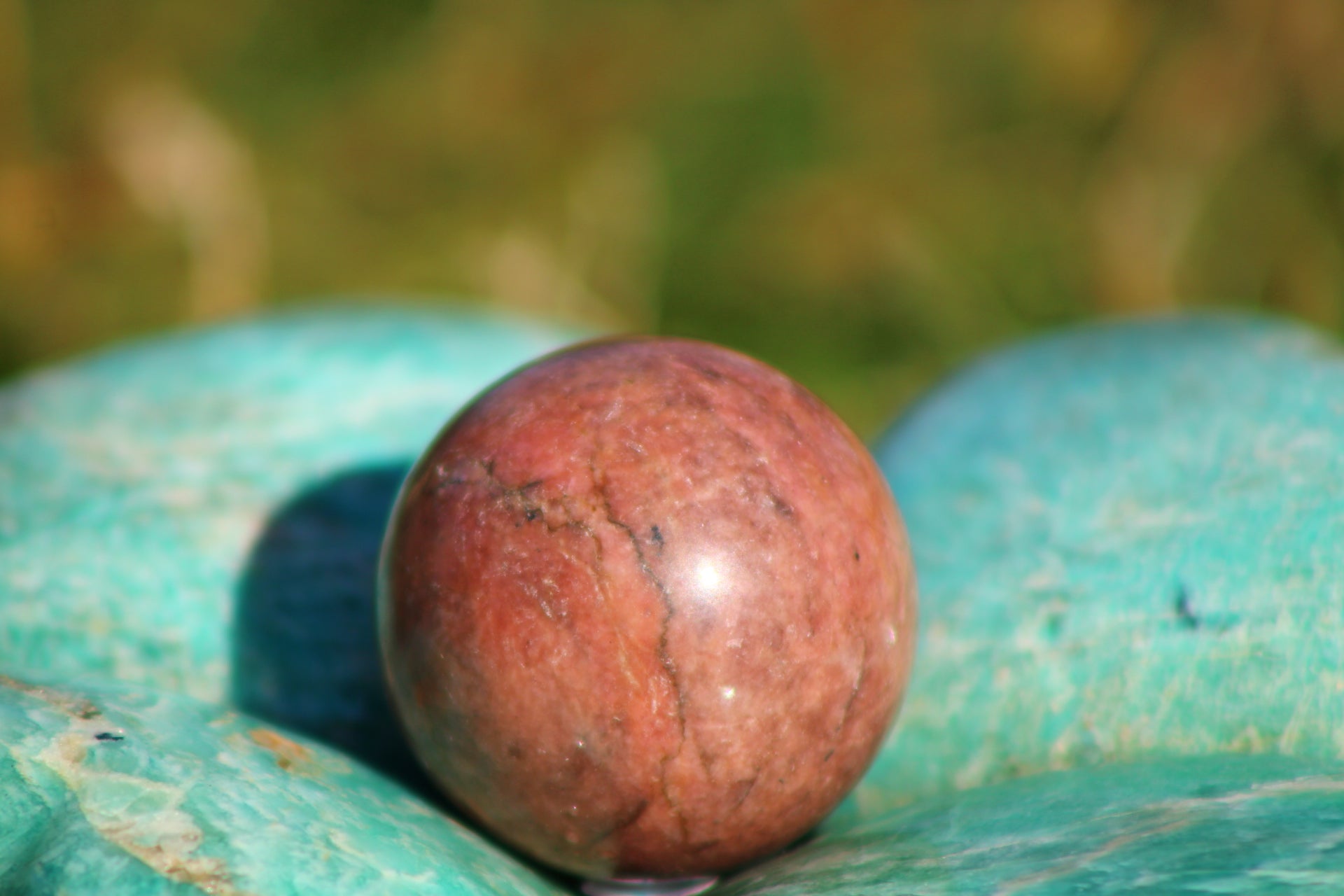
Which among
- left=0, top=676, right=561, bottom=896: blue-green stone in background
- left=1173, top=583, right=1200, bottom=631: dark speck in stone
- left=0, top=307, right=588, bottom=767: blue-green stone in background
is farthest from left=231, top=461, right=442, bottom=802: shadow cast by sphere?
left=1173, top=583, right=1200, bottom=631: dark speck in stone

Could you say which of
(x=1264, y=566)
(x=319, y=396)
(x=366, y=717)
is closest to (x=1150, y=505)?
(x=1264, y=566)

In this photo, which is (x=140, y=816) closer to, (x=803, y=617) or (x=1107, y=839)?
(x=803, y=617)

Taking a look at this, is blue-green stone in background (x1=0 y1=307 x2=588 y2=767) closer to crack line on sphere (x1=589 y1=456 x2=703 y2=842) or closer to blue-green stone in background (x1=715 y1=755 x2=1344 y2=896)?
crack line on sphere (x1=589 y1=456 x2=703 y2=842)

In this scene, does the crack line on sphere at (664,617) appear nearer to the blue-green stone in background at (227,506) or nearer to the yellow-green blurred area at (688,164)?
the blue-green stone in background at (227,506)

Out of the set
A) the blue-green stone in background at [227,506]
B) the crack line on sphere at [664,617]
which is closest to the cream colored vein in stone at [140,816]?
the blue-green stone in background at [227,506]

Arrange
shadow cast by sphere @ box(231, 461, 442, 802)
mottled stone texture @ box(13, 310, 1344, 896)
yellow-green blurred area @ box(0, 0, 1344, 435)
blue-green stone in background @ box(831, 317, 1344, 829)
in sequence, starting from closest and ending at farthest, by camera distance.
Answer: mottled stone texture @ box(13, 310, 1344, 896)
blue-green stone in background @ box(831, 317, 1344, 829)
shadow cast by sphere @ box(231, 461, 442, 802)
yellow-green blurred area @ box(0, 0, 1344, 435)

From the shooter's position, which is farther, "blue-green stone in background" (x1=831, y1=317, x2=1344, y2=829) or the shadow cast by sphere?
the shadow cast by sphere

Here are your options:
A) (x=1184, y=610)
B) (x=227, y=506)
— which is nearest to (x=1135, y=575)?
(x=1184, y=610)
